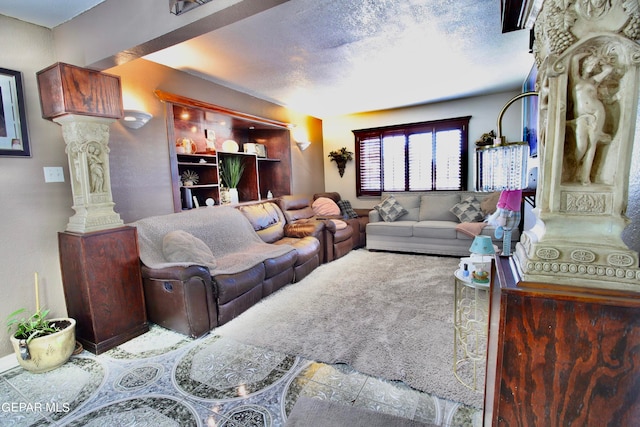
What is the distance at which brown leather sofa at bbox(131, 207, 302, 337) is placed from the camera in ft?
7.73

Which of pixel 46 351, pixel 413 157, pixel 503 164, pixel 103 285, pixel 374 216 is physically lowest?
pixel 46 351

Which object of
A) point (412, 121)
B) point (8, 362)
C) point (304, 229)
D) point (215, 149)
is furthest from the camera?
point (412, 121)

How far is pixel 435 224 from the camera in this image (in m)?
4.62

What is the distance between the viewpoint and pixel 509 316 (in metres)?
0.81

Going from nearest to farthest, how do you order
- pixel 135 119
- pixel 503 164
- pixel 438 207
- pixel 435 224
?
pixel 503 164, pixel 135 119, pixel 435 224, pixel 438 207

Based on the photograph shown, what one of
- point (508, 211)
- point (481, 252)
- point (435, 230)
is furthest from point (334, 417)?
point (435, 230)

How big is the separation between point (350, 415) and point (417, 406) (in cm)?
49

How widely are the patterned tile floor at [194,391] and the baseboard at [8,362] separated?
0.05 metres

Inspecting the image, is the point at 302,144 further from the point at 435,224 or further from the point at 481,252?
the point at 481,252

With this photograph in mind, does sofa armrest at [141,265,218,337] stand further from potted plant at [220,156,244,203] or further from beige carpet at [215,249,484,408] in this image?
potted plant at [220,156,244,203]

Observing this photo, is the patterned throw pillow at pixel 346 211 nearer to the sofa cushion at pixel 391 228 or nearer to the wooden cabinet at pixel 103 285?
the sofa cushion at pixel 391 228

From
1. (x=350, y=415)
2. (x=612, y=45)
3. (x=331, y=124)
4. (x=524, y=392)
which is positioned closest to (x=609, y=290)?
(x=524, y=392)

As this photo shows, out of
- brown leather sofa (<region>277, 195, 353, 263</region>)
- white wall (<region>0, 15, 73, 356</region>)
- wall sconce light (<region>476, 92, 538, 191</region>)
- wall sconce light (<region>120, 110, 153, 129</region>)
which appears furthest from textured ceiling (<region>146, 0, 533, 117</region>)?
brown leather sofa (<region>277, 195, 353, 263</region>)

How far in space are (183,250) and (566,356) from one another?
2541mm
